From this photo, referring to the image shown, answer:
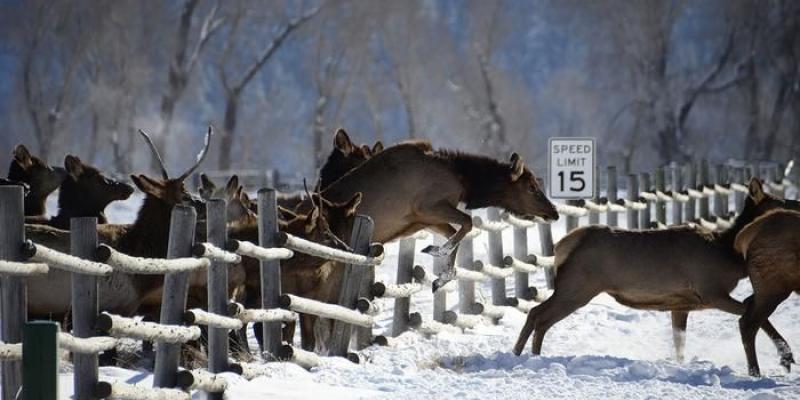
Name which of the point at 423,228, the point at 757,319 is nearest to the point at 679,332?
the point at 757,319

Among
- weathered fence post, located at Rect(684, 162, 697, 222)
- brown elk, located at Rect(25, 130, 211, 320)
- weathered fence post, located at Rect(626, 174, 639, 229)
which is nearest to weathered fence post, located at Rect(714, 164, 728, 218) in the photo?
weathered fence post, located at Rect(684, 162, 697, 222)

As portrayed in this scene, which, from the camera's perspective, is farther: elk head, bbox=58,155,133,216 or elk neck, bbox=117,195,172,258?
elk head, bbox=58,155,133,216

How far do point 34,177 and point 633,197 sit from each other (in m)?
10.3

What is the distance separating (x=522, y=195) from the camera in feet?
49.4

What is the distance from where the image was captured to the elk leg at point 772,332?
1225 cm

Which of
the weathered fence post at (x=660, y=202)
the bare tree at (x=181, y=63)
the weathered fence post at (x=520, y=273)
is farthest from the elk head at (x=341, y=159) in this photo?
the bare tree at (x=181, y=63)

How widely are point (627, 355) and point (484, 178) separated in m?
2.42

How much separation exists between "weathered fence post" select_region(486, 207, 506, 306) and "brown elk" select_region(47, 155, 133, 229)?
4552mm

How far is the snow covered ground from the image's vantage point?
9656 mm

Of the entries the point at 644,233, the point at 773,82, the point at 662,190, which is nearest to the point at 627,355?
the point at 644,233

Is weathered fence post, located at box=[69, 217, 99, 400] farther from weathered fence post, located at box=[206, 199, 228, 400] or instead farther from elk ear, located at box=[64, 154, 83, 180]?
elk ear, located at box=[64, 154, 83, 180]

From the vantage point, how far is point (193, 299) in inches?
448

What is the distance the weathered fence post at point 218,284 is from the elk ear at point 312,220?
7.96 ft

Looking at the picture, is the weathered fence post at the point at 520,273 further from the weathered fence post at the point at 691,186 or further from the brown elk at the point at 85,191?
the weathered fence post at the point at 691,186
